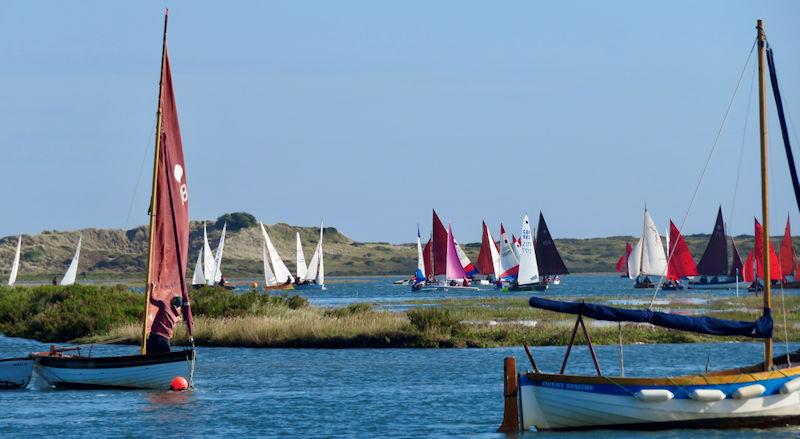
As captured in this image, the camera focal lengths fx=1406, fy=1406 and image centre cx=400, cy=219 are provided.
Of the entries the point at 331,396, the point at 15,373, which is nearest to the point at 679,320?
the point at 331,396

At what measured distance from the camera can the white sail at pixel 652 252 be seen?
111375 millimetres

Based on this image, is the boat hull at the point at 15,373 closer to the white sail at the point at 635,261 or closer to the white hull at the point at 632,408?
the white hull at the point at 632,408

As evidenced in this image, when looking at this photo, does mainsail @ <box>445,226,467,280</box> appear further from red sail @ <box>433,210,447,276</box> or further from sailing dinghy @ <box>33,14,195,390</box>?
sailing dinghy @ <box>33,14,195,390</box>

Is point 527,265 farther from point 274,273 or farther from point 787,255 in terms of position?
point 274,273

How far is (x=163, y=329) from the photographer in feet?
127

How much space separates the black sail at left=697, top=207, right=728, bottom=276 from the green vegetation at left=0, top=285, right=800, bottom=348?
44.7 meters

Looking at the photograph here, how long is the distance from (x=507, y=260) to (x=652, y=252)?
12526 mm

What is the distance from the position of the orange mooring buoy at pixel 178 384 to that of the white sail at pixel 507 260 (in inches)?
3158

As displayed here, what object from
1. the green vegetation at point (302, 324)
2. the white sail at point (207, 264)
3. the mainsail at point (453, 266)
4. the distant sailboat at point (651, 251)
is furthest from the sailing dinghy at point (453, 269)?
the green vegetation at point (302, 324)

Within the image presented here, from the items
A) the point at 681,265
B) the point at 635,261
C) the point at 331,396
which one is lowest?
the point at 331,396

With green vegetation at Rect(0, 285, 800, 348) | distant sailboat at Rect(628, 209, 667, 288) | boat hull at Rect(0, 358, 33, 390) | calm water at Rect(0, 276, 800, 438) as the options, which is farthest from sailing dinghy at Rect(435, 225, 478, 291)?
boat hull at Rect(0, 358, 33, 390)

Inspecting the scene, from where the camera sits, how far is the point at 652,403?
2838 centimetres

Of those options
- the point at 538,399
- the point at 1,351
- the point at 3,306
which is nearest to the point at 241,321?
the point at 1,351

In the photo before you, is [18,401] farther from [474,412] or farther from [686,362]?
[686,362]
